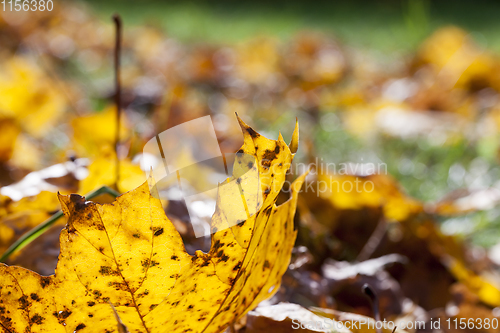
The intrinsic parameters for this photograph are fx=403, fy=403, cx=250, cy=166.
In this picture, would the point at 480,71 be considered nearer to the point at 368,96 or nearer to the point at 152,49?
the point at 368,96

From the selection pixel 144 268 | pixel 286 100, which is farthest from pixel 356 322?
pixel 286 100

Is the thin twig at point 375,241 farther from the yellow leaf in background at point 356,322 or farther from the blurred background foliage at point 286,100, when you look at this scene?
the yellow leaf in background at point 356,322

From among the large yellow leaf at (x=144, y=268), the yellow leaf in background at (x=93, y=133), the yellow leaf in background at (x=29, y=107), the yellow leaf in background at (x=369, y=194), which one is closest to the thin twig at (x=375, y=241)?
the yellow leaf in background at (x=369, y=194)

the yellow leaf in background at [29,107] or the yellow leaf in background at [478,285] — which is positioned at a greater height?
the yellow leaf in background at [29,107]

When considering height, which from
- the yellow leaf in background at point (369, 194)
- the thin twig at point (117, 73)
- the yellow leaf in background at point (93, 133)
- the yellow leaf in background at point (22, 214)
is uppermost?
the thin twig at point (117, 73)

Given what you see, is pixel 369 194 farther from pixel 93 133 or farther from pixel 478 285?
pixel 93 133

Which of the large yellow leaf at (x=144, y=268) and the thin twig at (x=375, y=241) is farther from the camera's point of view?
the thin twig at (x=375, y=241)

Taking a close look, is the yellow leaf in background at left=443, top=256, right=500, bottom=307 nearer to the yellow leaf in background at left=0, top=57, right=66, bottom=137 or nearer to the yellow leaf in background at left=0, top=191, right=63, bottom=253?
the yellow leaf in background at left=0, top=191, right=63, bottom=253
